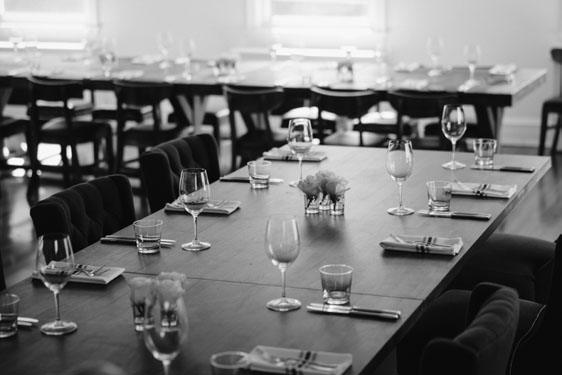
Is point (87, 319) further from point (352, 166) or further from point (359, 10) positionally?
Answer: point (359, 10)

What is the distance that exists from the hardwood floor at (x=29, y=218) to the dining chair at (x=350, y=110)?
42.0 inches

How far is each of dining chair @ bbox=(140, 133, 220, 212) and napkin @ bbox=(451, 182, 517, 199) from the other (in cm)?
123

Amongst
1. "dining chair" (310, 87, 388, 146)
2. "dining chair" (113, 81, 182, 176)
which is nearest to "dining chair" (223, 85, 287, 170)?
"dining chair" (310, 87, 388, 146)

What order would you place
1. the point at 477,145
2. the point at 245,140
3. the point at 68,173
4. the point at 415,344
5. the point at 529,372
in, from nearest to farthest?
the point at 529,372 < the point at 415,344 < the point at 477,145 < the point at 245,140 < the point at 68,173

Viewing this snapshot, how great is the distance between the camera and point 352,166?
4.32 meters

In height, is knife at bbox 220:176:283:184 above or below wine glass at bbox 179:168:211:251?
below

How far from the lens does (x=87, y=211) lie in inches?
136

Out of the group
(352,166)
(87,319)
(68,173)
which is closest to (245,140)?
(68,173)

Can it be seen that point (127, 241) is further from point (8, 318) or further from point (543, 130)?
point (543, 130)

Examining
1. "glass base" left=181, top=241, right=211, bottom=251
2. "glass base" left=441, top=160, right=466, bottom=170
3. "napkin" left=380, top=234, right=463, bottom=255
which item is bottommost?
"glass base" left=441, top=160, right=466, bottom=170

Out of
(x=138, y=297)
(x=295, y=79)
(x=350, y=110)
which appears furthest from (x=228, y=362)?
(x=295, y=79)

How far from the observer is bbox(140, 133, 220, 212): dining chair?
13.7 feet

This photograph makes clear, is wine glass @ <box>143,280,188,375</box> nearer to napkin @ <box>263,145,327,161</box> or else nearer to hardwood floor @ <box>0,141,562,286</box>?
napkin @ <box>263,145,327,161</box>

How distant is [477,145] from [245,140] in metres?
2.80
